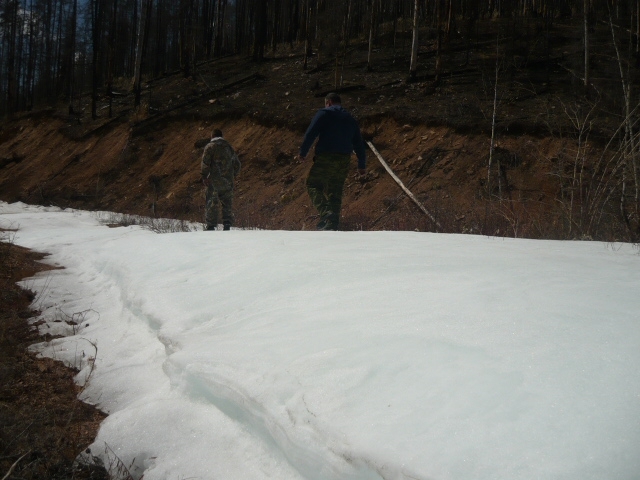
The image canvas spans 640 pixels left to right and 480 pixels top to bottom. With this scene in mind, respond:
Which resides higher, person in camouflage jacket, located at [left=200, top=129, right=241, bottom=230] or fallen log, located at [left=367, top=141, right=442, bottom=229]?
person in camouflage jacket, located at [left=200, top=129, right=241, bottom=230]

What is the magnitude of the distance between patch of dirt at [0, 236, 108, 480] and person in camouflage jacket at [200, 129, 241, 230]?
4.47 metres

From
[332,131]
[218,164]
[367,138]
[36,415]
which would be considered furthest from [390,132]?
[36,415]

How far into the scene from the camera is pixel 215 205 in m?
8.46

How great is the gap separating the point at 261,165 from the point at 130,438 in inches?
602

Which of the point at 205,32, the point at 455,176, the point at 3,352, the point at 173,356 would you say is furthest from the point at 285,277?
the point at 205,32

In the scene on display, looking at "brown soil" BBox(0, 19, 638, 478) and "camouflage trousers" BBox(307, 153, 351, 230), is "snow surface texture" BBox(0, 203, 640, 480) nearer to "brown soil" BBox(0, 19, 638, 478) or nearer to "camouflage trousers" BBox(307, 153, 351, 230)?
"brown soil" BBox(0, 19, 638, 478)

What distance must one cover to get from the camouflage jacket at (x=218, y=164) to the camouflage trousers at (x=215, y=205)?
0.08m

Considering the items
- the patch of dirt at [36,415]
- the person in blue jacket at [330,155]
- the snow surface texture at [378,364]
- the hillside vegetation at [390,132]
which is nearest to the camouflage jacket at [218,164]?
the person in blue jacket at [330,155]

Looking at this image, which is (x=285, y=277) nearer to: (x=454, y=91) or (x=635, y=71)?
(x=454, y=91)

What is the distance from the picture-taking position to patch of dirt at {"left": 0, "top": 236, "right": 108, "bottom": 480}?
77.5 inches

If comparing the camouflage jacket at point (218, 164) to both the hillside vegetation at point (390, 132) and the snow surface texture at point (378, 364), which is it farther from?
the snow surface texture at point (378, 364)

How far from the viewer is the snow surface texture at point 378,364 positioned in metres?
1.48

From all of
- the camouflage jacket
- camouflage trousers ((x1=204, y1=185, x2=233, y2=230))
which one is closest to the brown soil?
camouflage trousers ((x1=204, y1=185, x2=233, y2=230))

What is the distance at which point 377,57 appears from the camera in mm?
21719
